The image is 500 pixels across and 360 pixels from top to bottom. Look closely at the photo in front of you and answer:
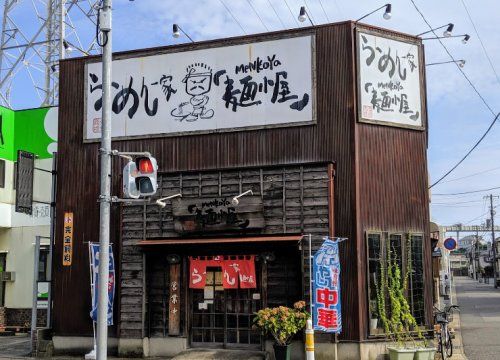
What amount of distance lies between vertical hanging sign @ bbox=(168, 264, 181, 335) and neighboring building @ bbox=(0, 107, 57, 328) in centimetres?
980

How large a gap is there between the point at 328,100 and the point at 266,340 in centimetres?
637

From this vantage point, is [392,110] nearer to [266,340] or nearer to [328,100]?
[328,100]

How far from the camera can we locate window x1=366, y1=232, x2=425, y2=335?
14.8m

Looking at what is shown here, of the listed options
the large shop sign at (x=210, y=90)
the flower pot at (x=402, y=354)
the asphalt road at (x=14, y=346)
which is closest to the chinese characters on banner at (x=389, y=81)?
the large shop sign at (x=210, y=90)

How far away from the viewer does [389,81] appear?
1568 centimetres

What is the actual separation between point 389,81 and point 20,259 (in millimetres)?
16566

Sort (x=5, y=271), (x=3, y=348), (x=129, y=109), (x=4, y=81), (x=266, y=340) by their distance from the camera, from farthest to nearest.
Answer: (x=4, y=81), (x=5, y=271), (x=3, y=348), (x=129, y=109), (x=266, y=340)

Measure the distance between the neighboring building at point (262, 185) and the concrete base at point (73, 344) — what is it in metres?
0.05

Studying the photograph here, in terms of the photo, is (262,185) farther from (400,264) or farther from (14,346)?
(14,346)

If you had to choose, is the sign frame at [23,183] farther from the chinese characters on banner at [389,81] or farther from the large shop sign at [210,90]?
the chinese characters on banner at [389,81]

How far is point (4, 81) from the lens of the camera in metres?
31.3

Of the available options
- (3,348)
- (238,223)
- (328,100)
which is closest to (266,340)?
(238,223)

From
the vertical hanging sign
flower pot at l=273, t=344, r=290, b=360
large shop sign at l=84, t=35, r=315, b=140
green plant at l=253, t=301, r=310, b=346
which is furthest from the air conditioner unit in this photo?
flower pot at l=273, t=344, r=290, b=360

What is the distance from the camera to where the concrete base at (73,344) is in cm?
1644
